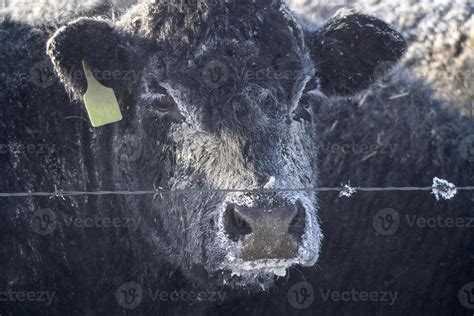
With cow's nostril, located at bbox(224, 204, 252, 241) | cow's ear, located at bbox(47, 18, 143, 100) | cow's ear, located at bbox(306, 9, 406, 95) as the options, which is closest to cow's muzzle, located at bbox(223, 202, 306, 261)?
cow's nostril, located at bbox(224, 204, 252, 241)

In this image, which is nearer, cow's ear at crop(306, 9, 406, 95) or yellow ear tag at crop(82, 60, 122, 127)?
yellow ear tag at crop(82, 60, 122, 127)

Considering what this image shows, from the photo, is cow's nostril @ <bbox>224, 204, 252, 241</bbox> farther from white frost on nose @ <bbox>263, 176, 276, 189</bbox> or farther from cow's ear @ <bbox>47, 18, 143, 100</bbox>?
cow's ear @ <bbox>47, 18, 143, 100</bbox>

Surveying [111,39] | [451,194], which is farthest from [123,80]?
[451,194]

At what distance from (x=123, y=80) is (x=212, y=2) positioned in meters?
0.91

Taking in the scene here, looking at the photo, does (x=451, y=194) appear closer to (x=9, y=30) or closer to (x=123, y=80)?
(x=123, y=80)

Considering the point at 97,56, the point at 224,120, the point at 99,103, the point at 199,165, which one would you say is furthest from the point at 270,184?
the point at 97,56

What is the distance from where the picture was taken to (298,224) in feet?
18.3

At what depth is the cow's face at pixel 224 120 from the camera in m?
5.55

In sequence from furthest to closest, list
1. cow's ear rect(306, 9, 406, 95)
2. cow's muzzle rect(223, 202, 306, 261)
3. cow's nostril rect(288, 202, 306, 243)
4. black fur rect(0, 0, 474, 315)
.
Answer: cow's ear rect(306, 9, 406, 95)
black fur rect(0, 0, 474, 315)
cow's nostril rect(288, 202, 306, 243)
cow's muzzle rect(223, 202, 306, 261)

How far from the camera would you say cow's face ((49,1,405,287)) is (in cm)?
555

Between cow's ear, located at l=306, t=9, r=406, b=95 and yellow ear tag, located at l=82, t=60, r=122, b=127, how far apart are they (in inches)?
63.0

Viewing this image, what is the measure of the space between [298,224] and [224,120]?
876 millimetres

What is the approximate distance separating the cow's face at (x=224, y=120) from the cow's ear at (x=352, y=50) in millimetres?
15

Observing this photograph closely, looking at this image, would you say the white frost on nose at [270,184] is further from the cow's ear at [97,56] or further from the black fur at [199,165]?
the cow's ear at [97,56]
